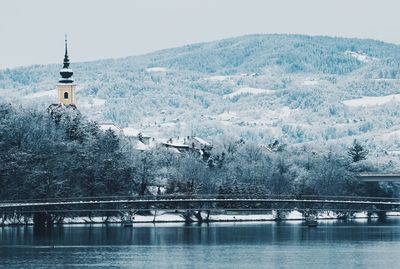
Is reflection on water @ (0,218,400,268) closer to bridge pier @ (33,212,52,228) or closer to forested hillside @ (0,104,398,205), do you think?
bridge pier @ (33,212,52,228)

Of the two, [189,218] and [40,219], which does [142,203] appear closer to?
[40,219]

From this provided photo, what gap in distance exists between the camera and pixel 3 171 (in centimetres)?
14100

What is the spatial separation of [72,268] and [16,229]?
141 ft

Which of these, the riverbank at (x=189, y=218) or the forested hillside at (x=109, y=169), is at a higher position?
the forested hillside at (x=109, y=169)

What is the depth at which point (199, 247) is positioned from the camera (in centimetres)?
11575

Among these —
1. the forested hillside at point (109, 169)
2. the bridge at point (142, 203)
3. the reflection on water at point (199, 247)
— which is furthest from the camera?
the forested hillside at point (109, 169)

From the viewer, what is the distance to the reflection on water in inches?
3986

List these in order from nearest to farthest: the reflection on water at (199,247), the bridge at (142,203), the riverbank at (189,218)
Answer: the reflection on water at (199,247) < the bridge at (142,203) < the riverbank at (189,218)

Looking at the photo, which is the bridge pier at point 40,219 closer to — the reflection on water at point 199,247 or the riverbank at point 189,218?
the riverbank at point 189,218

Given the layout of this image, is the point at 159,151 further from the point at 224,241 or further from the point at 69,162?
the point at 224,241

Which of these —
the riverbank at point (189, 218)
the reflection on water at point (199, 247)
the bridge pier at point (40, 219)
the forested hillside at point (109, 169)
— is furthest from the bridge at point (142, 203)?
the reflection on water at point (199, 247)

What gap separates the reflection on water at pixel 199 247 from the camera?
332 ft

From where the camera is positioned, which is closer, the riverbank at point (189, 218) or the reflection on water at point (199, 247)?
the reflection on water at point (199, 247)

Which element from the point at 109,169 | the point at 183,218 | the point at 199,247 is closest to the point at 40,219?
the point at 109,169
